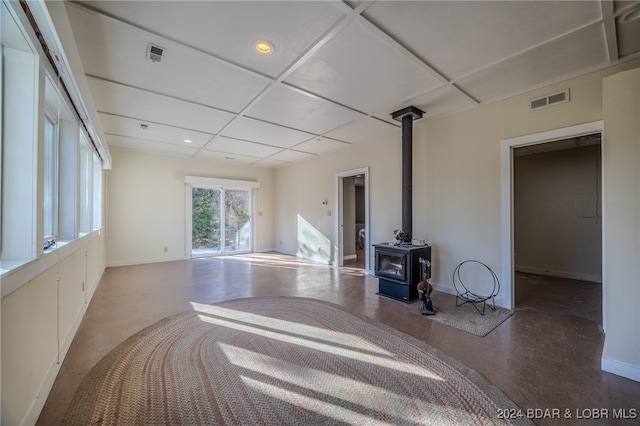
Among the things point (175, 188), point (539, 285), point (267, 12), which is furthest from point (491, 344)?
point (175, 188)

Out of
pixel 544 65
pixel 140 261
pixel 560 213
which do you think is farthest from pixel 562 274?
pixel 140 261

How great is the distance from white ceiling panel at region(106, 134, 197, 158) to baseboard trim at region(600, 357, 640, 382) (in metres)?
6.91

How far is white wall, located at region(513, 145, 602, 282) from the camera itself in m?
4.69

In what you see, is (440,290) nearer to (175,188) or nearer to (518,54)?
(518,54)

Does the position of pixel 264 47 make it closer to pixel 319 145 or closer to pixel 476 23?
pixel 476 23

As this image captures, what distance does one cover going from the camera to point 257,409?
161 cm

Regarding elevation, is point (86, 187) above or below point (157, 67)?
below

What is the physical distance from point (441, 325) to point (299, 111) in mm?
3309

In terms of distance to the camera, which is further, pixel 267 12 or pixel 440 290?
pixel 440 290

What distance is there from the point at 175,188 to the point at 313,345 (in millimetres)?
5971

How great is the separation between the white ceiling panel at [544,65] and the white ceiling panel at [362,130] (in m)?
1.42

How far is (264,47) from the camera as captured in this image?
7.56 ft

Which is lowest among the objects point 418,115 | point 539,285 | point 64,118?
point 539,285

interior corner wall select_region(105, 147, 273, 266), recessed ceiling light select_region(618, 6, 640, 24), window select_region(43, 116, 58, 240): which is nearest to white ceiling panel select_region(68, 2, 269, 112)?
window select_region(43, 116, 58, 240)
